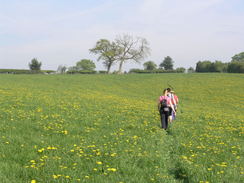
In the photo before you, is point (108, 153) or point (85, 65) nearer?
point (108, 153)

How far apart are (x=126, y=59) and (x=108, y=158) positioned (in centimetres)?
8411

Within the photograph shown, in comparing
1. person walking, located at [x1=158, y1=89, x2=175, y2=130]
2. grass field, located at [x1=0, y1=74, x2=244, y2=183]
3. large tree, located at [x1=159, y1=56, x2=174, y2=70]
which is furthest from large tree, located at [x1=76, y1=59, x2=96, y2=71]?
person walking, located at [x1=158, y1=89, x2=175, y2=130]

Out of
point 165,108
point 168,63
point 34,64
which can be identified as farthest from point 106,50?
point 165,108

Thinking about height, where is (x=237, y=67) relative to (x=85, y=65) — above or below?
below

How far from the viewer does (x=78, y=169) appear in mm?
6117

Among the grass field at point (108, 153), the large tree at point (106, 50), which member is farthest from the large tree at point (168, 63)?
the grass field at point (108, 153)

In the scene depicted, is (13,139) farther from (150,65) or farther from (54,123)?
(150,65)

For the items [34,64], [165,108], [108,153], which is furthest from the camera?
[34,64]

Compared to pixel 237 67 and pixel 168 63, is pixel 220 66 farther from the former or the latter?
pixel 168 63

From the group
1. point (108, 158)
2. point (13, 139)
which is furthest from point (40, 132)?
point (108, 158)

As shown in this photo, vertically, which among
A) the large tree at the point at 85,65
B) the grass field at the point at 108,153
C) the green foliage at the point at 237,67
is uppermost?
the large tree at the point at 85,65

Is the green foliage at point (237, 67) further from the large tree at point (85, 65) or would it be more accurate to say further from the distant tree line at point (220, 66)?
the large tree at point (85, 65)

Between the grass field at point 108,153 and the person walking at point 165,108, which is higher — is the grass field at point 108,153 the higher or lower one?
the lower one

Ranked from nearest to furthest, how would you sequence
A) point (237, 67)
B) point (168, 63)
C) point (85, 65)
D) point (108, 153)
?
point (108, 153)
point (237, 67)
point (168, 63)
point (85, 65)
